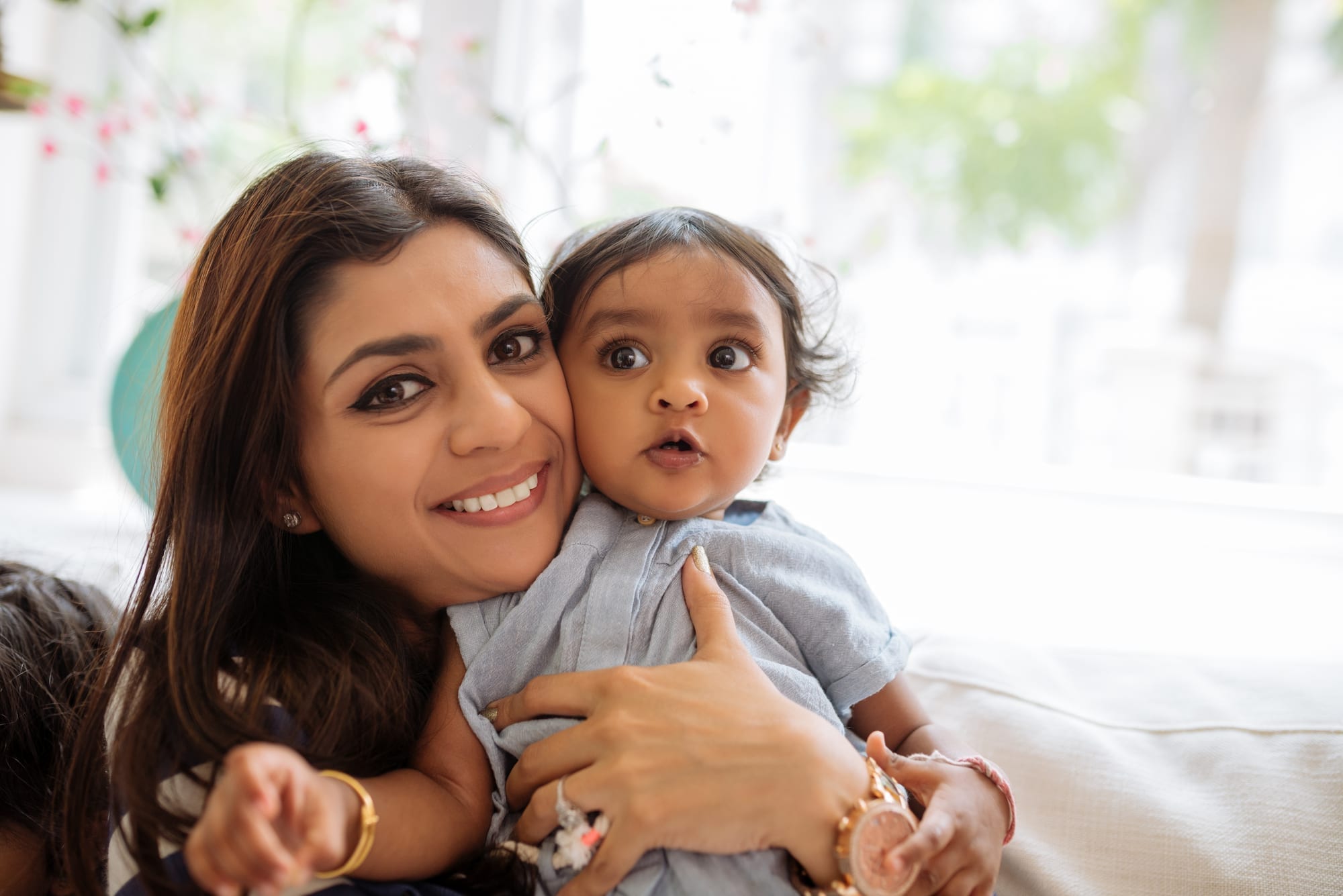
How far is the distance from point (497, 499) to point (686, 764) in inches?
13.2

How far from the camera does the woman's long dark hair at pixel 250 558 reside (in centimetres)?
101

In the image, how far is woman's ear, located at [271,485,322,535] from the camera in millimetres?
1118

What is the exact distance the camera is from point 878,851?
0.97 meters

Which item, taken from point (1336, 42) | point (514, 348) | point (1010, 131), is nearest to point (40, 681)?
point (514, 348)

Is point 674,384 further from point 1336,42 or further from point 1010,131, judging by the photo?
point 1336,42

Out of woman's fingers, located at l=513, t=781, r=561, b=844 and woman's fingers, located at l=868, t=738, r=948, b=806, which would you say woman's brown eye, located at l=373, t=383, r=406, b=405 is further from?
woman's fingers, located at l=868, t=738, r=948, b=806

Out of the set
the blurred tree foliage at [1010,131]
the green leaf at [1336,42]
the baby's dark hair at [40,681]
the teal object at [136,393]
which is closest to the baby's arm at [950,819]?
the baby's dark hair at [40,681]

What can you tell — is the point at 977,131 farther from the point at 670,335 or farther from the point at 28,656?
the point at 28,656

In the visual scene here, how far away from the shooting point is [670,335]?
114 cm

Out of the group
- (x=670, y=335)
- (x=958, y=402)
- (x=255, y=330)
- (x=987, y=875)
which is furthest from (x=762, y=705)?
(x=958, y=402)

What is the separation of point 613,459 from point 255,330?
1.30 feet

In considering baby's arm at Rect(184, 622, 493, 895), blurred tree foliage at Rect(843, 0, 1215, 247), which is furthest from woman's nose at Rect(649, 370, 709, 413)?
blurred tree foliage at Rect(843, 0, 1215, 247)

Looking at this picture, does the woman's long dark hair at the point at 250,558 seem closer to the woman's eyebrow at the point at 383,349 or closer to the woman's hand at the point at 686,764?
the woman's eyebrow at the point at 383,349

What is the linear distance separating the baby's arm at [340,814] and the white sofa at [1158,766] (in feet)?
1.99
